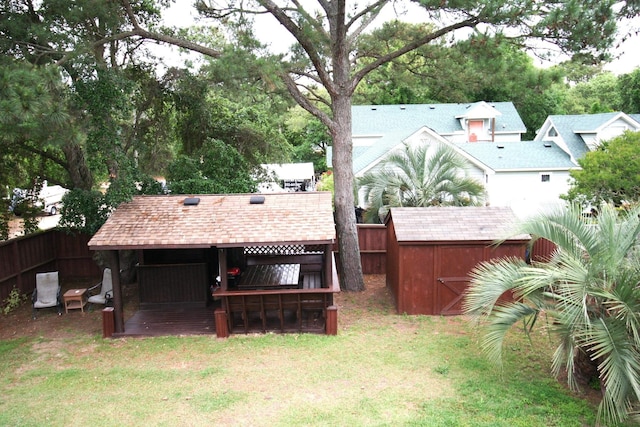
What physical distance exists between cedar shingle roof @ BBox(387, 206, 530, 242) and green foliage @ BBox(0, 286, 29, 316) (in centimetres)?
854

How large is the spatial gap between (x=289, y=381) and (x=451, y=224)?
15.9ft

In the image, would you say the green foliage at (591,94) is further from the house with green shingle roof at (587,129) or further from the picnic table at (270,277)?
the picnic table at (270,277)

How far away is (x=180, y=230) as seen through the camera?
27.6 ft

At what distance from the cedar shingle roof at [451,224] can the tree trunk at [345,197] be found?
160cm

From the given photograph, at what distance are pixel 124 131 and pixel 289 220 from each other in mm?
6984

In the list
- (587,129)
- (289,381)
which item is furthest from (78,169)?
(587,129)

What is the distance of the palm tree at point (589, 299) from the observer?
197 inches

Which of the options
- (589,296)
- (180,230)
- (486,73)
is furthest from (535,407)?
(486,73)

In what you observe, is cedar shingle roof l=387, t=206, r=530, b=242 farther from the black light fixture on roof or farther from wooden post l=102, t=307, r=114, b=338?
wooden post l=102, t=307, r=114, b=338

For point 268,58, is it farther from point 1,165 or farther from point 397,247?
point 1,165

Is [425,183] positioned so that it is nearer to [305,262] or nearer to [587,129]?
[305,262]

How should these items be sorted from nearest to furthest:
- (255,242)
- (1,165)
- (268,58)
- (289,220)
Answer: (255,242) → (289,220) → (268,58) → (1,165)

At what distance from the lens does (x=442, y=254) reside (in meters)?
9.23

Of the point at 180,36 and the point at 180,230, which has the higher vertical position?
the point at 180,36
